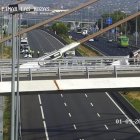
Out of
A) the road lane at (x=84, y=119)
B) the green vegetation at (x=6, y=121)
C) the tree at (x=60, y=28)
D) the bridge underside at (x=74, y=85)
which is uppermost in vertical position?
the tree at (x=60, y=28)

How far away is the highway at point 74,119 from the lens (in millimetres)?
42031

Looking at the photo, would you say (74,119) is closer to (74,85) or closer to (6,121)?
(6,121)

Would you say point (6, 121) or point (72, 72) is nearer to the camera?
point (72, 72)

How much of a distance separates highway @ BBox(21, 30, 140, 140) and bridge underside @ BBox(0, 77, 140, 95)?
6.82 m

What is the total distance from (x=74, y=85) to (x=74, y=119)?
14.5 metres

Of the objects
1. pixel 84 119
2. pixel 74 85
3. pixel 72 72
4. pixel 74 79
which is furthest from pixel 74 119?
pixel 74 85

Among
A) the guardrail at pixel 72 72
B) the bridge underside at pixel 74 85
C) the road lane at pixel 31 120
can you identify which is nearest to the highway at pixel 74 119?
the road lane at pixel 31 120

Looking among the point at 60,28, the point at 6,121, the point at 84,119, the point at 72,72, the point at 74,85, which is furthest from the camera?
the point at 60,28

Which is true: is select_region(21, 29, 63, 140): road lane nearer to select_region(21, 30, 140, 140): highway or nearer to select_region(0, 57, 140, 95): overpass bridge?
select_region(21, 30, 140, 140): highway

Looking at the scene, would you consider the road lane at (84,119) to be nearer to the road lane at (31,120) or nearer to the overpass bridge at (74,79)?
the road lane at (31,120)

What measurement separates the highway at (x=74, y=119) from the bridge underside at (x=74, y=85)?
22.4 feet

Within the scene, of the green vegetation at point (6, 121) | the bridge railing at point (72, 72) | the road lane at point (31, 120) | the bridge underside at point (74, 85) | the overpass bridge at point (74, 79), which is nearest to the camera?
the bridge underside at point (74, 85)

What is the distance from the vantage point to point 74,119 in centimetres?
4812

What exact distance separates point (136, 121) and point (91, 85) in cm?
1346
